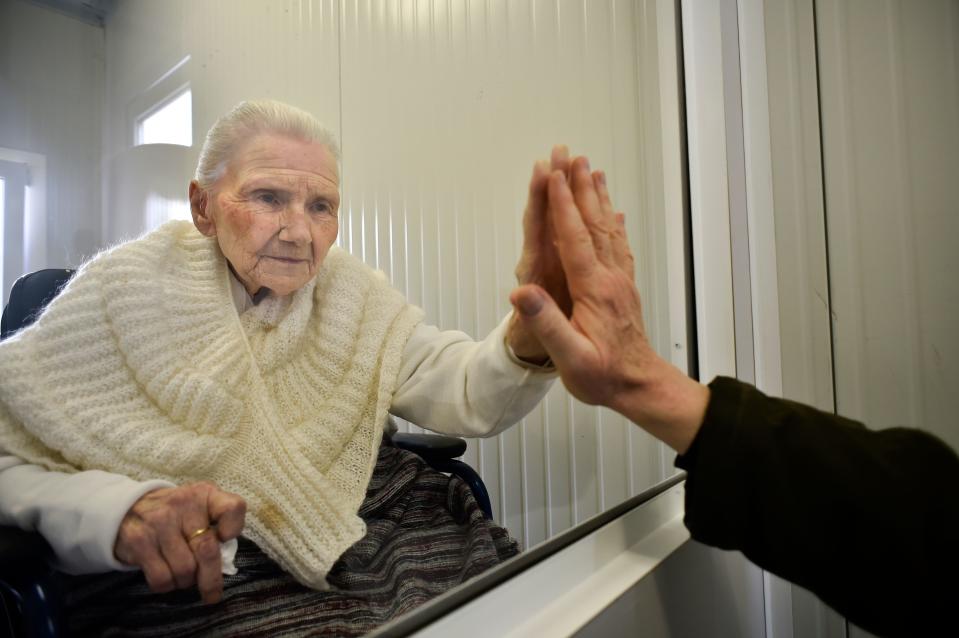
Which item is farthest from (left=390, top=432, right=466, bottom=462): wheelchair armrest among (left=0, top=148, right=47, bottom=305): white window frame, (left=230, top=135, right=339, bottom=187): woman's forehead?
(left=0, top=148, right=47, bottom=305): white window frame

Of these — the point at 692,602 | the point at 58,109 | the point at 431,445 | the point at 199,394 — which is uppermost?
the point at 58,109

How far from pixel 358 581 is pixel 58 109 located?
0.60 meters

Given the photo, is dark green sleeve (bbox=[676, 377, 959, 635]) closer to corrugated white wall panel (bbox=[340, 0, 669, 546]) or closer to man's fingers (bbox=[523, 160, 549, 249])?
man's fingers (bbox=[523, 160, 549, 249])

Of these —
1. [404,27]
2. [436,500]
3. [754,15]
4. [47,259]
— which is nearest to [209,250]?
[47,259]

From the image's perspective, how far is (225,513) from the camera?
44 cm

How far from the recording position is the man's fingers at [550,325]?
43 cm

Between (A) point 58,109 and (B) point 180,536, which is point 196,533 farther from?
(A) point 58,109

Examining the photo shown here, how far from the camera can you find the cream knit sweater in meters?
0.50

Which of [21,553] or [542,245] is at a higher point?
[542,245]

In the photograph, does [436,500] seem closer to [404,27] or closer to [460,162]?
[460,162]

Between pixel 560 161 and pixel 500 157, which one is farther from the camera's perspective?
pixel 500 157

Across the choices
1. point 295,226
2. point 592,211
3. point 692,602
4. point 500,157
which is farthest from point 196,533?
point 500,157

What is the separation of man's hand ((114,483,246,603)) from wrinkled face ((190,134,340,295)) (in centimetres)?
30

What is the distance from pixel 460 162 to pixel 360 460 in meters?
0.68
